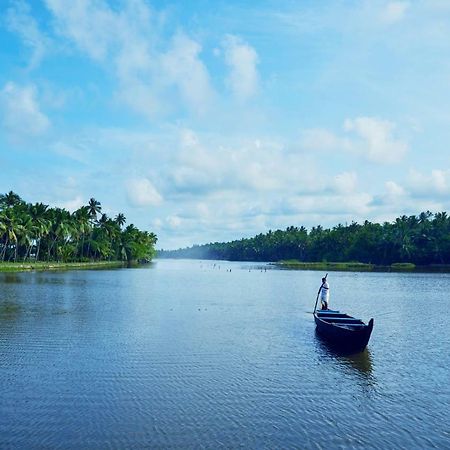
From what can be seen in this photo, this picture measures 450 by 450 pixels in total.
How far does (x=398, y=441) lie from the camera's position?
10.5 m

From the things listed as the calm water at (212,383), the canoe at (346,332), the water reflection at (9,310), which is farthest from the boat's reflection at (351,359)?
the water reflection at (9,310)

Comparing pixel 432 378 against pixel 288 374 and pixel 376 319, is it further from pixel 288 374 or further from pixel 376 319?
pixel 376 319

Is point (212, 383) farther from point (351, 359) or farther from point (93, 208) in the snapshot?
point (93, 208)

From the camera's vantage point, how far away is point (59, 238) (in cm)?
Result: 9281

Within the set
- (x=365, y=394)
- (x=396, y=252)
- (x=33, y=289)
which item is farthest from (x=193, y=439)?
(x=396, y=252)

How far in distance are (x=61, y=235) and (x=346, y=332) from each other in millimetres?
78359

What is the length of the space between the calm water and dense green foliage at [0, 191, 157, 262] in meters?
51.7

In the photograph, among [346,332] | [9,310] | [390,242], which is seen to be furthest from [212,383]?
[390,242]

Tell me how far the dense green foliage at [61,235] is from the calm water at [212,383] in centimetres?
5174

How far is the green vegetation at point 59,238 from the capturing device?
76.6 meters

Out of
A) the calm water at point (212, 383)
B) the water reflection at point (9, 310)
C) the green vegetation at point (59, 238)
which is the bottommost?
the calm water at point (212, 383)

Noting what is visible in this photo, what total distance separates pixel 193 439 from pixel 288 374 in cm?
622

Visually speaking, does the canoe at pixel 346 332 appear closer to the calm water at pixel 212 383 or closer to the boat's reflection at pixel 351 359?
the boat's reflection at pixel 351 359

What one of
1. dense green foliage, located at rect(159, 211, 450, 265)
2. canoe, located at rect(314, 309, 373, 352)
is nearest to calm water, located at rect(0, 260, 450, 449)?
canoe, located at rect(314, 309, 373, 352)
